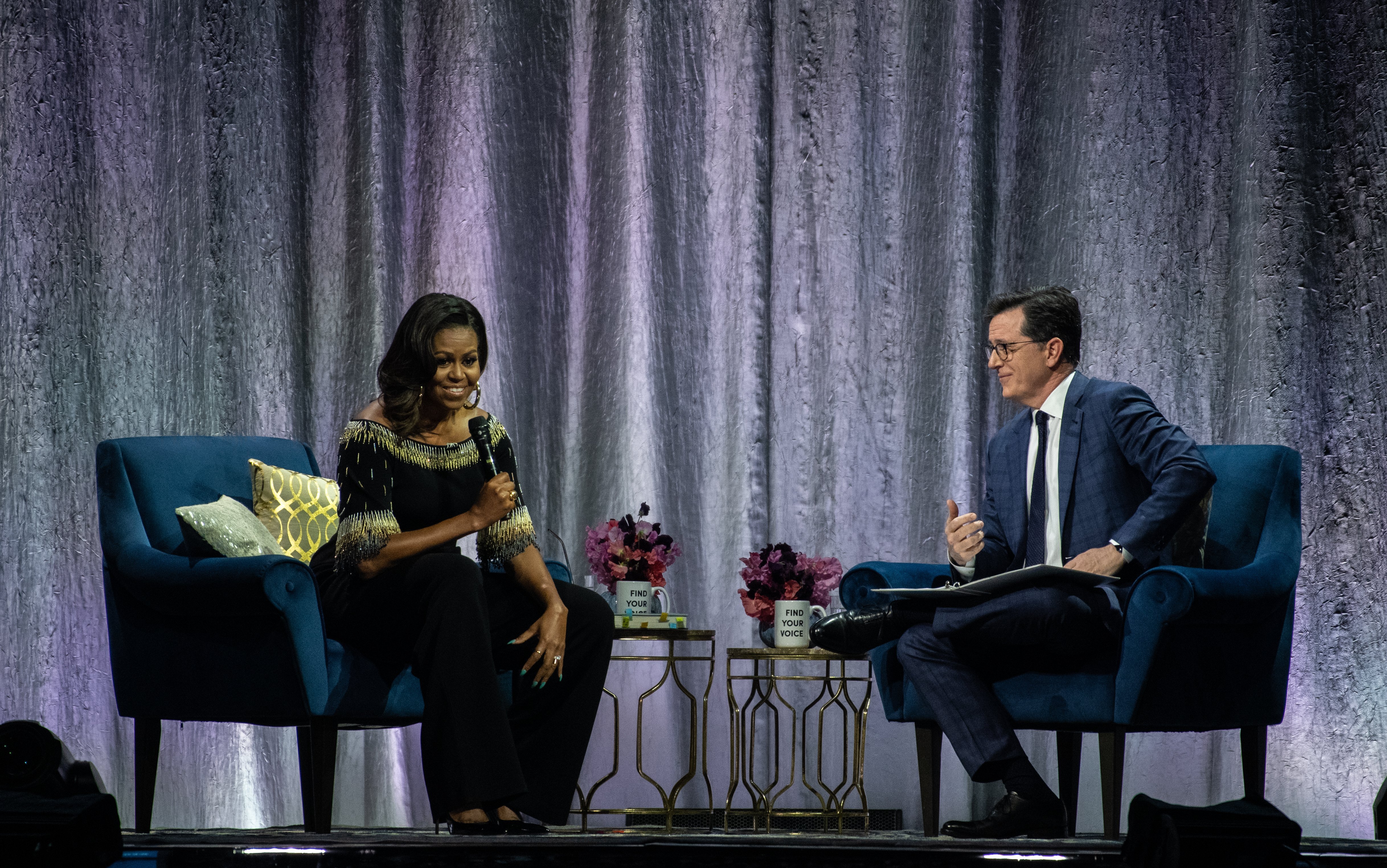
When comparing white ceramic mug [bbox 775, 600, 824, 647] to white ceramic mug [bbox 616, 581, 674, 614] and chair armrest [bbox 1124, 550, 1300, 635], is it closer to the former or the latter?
white ceramic mug [bbox 616, 581, 674, 614]

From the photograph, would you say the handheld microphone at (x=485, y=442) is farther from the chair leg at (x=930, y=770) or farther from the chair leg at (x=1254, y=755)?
the chair leg at (x=1254, y=755)

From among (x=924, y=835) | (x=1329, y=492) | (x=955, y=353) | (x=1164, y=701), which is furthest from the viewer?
(x=955, y=353)

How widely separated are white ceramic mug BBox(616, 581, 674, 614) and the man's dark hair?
1.12m

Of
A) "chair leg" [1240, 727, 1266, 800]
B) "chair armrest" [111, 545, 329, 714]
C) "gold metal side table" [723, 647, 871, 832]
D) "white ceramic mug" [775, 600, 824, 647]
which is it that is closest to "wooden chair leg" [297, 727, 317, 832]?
"chair armrest" [111, 545, 329, 714]

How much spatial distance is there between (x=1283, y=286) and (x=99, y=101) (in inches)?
135

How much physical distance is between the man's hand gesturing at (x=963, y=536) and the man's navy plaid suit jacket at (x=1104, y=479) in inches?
4.3

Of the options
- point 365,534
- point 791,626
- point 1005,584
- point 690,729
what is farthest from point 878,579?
point 365,534

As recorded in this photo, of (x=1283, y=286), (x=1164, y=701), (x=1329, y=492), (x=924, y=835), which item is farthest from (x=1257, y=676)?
(x=1283, y=286)

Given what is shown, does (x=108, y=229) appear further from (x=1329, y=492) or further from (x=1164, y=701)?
(x=1329, y=492)

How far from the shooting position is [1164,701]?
2.59 meters

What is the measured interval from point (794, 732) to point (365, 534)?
1.53m

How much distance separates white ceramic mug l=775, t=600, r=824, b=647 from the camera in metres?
3.21

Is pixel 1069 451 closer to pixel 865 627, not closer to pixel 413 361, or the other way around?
pixel 865 627

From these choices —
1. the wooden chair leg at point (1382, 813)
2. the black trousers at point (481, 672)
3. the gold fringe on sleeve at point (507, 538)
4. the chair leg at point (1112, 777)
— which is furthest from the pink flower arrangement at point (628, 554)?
the wooden chair leg at point (1382, 813)
